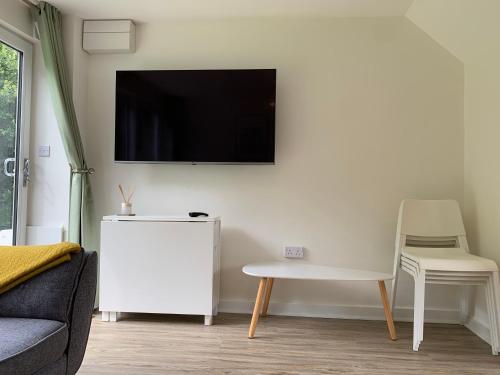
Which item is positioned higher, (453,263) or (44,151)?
(44,151)

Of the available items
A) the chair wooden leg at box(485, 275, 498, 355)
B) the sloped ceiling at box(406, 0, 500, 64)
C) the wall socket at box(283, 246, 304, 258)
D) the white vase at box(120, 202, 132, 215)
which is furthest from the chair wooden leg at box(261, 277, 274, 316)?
the sloped ceiling at box(406, 0, 500, 64)

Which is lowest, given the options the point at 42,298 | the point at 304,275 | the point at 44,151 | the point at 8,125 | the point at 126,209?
the point at 304,275

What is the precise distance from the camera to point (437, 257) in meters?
2.47

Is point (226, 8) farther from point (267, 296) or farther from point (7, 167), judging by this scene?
point (267, 296)

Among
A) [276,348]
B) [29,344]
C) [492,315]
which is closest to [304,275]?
[276,348]

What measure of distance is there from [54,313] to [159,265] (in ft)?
4.03

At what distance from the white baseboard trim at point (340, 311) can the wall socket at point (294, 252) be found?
0.36 metres

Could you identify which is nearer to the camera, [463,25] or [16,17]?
[463,25]

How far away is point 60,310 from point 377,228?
2.24m

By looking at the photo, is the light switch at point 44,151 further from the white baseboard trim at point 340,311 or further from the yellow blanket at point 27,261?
the white baseboard trim at point 340,311

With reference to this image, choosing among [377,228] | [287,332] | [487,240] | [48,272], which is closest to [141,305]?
[287,332]

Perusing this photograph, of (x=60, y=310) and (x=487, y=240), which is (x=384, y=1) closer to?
(x=487, y=240)

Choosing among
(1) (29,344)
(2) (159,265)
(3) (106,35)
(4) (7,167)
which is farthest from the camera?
(3) (106,35)

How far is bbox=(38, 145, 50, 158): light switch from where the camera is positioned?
3080 millimetres
